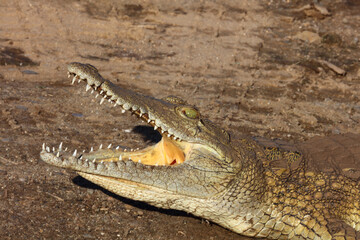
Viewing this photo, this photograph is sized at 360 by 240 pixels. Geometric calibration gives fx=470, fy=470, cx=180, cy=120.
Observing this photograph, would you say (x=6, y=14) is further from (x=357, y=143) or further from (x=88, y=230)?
(x=357, y=143)

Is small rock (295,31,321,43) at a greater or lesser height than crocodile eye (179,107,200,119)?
lesser

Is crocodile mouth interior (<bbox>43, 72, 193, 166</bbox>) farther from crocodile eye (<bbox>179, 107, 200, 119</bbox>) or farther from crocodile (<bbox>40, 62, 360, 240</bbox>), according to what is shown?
crocodile eye (<bbox>179, 107, 200, 119</bbox>)

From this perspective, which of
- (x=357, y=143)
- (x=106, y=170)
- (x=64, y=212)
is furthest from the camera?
(x=357, y=143)

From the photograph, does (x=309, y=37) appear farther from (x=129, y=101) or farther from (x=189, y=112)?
(x=129, y=101)

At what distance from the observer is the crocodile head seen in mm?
4105

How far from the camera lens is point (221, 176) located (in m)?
4.42

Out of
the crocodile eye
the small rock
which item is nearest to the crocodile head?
the crocodile eye

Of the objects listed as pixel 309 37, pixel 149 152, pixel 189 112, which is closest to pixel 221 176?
pixel 189 112

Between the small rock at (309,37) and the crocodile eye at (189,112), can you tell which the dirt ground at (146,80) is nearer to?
the small rock at (309,37)

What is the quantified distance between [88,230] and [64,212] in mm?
348

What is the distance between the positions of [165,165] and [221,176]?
1.80ft

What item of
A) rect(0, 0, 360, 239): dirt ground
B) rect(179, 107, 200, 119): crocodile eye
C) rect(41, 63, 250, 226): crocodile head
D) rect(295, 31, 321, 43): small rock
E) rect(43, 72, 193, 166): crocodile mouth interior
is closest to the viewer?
rect(41, 63, 250, 226): crocodile head

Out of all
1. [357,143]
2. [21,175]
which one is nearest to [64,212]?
[21,175]

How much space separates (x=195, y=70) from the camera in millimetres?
8742
